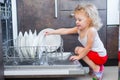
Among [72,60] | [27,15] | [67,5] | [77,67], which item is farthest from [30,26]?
[77,67]

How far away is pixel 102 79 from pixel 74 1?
0.53 m

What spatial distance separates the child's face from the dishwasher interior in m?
0.20

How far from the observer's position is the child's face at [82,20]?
1.19 metres

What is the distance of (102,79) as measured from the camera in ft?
4.05

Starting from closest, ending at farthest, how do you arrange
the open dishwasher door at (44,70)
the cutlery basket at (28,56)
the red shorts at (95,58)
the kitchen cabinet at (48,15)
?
the open dishwasher door at (44,70) < the cutlery basket at (28,56) < the red shorts at (95,58) < the kitchen cabinet at (48,15)

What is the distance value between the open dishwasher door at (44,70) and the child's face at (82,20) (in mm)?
231

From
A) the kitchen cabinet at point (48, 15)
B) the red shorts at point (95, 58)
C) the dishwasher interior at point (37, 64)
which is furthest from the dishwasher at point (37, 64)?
Answer: the kitchen cabinet at point (48, 15)

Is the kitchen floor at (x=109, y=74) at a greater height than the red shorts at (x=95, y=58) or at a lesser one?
lesser

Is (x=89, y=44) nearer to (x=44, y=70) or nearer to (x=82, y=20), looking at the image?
(x=82, y=20)

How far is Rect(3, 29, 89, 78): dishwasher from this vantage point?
988 mm

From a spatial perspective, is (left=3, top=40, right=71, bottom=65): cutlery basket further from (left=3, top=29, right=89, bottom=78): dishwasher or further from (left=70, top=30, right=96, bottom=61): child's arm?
(left=70, top=30, right=96, bottom=61): child's arm

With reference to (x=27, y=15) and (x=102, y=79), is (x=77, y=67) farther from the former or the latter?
(x=27, y=15)

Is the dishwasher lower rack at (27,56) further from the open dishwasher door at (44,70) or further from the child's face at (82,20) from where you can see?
the child's face at (82,20)

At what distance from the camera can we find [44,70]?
3.27 ft
